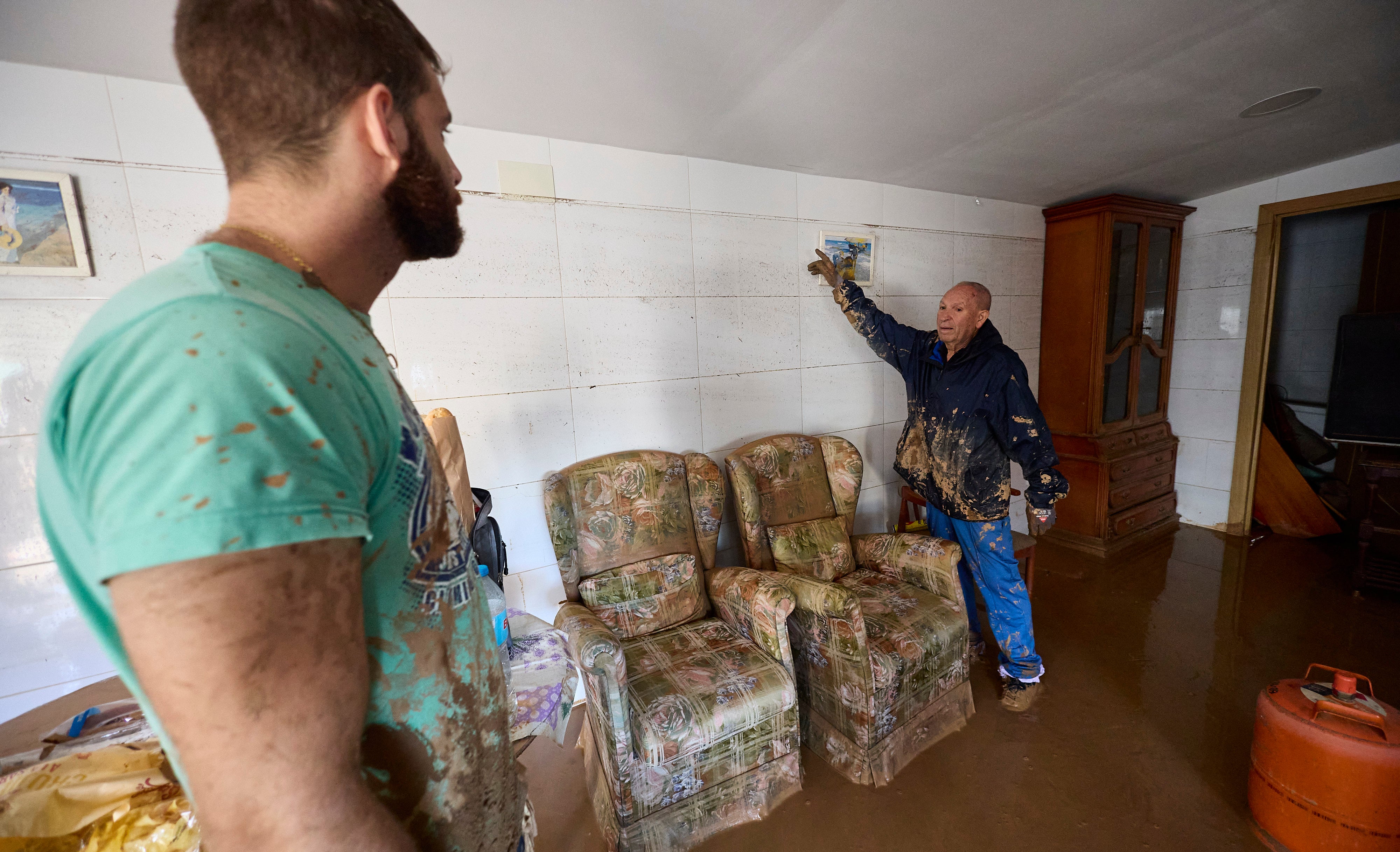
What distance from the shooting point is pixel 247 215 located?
490 mm

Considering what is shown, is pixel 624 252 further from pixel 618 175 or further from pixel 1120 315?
pixel 1120 315

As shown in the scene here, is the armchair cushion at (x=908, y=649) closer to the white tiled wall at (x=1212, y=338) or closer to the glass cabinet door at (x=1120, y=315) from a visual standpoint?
the glass cabinet door at (x=1120, y=315)

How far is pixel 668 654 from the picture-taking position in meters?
1.76

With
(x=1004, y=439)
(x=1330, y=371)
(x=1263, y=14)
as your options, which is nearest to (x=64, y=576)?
(x=1004, y=439)

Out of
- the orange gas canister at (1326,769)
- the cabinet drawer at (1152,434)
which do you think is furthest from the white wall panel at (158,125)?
the cabinet drawer at (1152,434)

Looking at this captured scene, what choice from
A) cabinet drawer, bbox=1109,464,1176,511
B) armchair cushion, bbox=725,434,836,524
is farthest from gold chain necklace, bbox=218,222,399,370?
cabinet drawer, bbox=1109,464,1176,511

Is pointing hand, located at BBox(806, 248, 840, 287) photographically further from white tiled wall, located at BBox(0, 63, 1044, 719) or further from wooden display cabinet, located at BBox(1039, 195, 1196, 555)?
wooden display cabinet, located at BBox(1039, 195, 1196, 555)

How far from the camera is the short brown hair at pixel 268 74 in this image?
0.49 metres

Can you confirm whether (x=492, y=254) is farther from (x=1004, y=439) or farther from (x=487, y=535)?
(x=1004, y=439)

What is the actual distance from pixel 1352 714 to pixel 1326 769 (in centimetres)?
16

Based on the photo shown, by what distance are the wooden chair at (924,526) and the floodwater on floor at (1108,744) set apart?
419 mm

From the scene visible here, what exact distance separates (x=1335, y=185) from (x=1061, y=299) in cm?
151

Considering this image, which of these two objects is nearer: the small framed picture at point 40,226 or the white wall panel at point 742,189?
the small framed picture at point 40,226

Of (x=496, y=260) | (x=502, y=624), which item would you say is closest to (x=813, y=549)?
(x=502, y=624)
